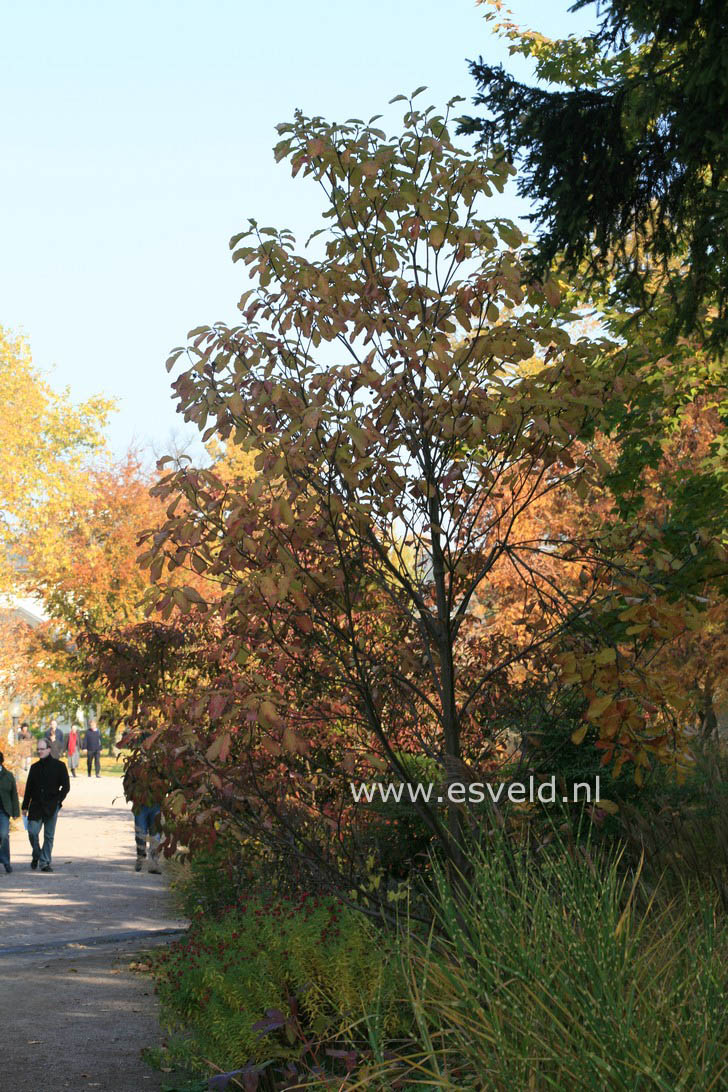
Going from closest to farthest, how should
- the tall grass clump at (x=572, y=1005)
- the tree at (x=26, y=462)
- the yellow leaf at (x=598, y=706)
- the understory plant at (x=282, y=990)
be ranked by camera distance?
the tall grass clump at (x=572, y=1005) < the yellow leaf at (x=598, y=706) < the understory plant at (x=282, y=990) < the tree at (x=26, y=462)

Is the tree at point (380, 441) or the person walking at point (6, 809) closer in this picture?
the tree at point (380, 441)

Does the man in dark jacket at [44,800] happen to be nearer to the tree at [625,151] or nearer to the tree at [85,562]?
the tree at [625,151]

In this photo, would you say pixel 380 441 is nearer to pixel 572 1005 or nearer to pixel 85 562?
pixel 572 1005

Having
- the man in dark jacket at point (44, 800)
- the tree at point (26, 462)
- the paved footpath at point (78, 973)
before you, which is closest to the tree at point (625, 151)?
the paved footpath at point (78, 973)

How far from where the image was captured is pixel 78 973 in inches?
369

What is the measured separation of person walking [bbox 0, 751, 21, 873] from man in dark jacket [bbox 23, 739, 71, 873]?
19 centimetres

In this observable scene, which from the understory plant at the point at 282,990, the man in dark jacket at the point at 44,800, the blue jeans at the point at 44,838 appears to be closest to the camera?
the understory plant at the point at 282,990

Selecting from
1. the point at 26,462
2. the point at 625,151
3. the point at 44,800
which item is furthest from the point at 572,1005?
the point at 26,462

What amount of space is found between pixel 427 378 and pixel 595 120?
256cm

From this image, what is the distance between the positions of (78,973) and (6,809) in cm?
797

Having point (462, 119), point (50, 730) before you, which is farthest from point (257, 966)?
point (50, 730)

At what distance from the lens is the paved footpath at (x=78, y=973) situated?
6.66 meters

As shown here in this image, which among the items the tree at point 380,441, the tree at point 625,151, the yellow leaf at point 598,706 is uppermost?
the tree at point 625,151

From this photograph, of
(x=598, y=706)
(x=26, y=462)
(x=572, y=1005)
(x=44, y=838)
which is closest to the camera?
(x=572, y=1005)
